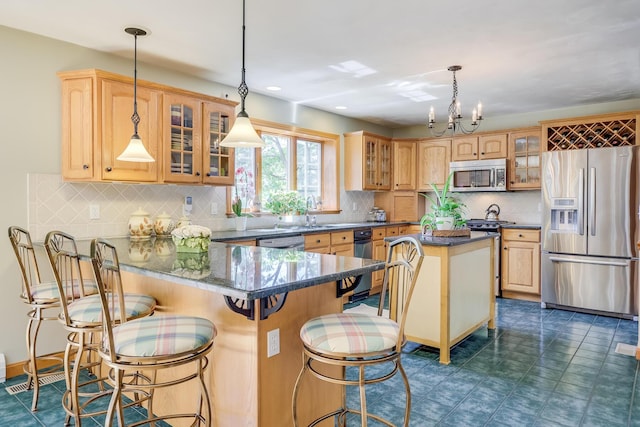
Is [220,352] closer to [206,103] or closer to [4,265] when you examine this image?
[4,265]

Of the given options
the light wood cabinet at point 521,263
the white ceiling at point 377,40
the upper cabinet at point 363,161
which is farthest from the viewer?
the upper cabinet at point 363,161

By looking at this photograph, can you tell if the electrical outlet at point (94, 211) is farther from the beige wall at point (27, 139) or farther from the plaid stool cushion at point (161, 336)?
the plaid stool cushion at point (161, 336)

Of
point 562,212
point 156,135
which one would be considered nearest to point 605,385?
point 562,212

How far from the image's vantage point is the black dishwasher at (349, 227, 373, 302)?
5.06 m

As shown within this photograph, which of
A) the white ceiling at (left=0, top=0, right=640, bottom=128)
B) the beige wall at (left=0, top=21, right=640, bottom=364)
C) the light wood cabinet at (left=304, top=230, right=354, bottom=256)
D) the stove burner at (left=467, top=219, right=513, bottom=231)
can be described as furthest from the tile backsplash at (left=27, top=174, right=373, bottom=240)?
the stove burner at (left=467, top=219, right=513, bottom=231)

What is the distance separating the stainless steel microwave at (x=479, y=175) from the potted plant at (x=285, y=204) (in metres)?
2.20

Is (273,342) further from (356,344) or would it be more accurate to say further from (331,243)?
(331,243)

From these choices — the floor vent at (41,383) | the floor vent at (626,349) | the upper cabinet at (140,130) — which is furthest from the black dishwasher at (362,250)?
the floor vent at (41,383)

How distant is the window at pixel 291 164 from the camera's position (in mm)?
4754

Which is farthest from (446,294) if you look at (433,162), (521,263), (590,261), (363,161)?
(433,162)

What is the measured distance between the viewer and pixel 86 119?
299 centimetres

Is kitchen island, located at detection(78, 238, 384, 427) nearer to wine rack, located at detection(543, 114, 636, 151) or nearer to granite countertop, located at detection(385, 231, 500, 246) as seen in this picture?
granite countertop, located at detection(385, 231, 500, 246)

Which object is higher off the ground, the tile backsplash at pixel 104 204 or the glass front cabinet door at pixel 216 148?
the glass front cabinet door at pixel 216 148

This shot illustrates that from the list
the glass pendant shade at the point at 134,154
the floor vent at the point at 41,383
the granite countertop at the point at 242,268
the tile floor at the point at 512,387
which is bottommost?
the floor vent at the point at 41,383
